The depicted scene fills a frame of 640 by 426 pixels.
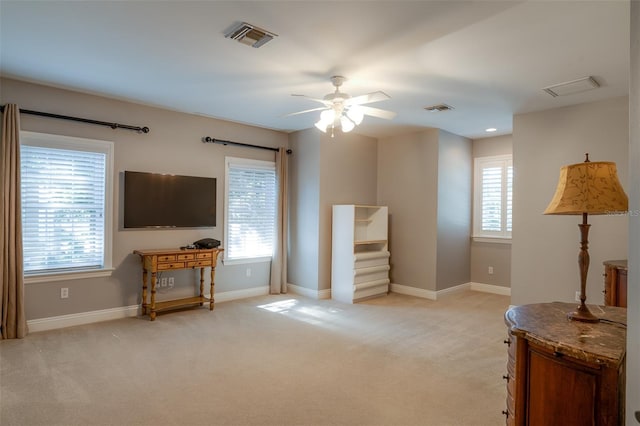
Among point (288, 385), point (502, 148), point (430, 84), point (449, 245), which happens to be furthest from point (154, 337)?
point (502, 148)

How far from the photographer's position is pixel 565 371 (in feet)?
4.45

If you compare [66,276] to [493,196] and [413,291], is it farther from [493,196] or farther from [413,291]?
[493,196]

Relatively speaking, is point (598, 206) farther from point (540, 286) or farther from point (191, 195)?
point (191, 195)

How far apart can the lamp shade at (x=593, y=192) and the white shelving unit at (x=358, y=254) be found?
386cm

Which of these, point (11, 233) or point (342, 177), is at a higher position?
point (342, 177)

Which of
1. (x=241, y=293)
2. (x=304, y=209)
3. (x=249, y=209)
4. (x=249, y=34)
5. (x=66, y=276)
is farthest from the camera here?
(x=304, y=209)

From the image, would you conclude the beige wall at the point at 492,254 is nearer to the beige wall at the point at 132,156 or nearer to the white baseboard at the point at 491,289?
the white baseboard at the point at 491,289

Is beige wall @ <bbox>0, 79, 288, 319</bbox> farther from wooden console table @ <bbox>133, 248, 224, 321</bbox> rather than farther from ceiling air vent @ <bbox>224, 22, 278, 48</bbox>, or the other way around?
ceiling air vent @ <bbox>224, 22, 278, 48</bbox>

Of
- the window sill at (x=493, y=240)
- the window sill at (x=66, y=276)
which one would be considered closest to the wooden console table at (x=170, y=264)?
the window sill at (x=66, y=276)

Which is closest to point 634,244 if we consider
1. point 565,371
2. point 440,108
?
point 565,371

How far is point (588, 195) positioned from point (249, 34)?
8.05 feet

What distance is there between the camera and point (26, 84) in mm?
3838

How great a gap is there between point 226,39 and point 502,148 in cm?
509

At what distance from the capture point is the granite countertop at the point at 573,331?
1.27 meters
